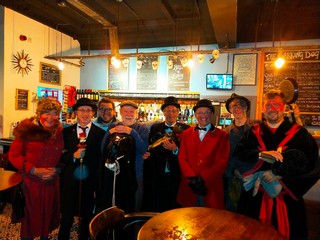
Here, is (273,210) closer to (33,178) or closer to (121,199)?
(121,199)

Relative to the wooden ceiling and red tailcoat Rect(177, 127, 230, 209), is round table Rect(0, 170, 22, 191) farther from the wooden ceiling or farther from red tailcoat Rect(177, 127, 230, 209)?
the wooden ceiling

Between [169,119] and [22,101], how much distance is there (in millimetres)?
3982

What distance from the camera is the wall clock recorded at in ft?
17.5

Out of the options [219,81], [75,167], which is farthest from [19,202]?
Answer: [219,81]

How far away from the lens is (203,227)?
166cm

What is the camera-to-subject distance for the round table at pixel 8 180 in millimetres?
2199

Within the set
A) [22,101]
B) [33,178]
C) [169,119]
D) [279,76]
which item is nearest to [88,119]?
[33,178]

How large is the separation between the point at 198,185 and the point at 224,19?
121 inches

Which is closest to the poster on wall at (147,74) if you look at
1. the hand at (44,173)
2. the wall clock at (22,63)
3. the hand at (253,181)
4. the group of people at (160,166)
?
the wall clock at (22,63)

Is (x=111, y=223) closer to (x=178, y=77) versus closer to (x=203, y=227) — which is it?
(x=203, y=227)

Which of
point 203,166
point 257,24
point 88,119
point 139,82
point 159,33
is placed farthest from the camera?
point 139,82

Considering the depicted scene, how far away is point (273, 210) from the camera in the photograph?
6.75ft

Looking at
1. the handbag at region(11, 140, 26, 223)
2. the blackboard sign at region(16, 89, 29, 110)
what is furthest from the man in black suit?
the blackboard sign at region(16, 89, 29, 110)

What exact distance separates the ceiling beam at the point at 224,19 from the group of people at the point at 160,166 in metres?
1.72
